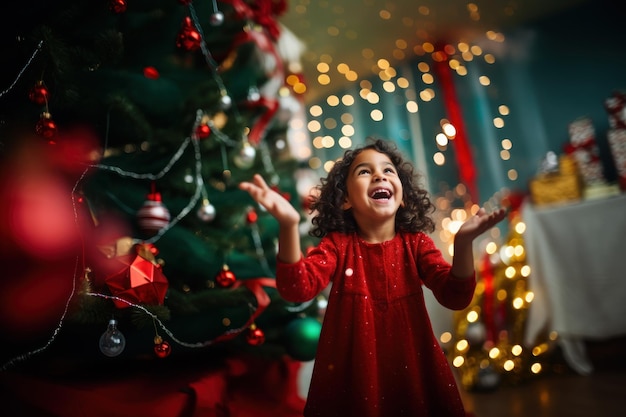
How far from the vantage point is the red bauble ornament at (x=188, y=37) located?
0.83 metres

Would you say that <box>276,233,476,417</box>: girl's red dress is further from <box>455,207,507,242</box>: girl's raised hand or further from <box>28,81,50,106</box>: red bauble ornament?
<box>28,81,50,106</box>: red bauble ornament

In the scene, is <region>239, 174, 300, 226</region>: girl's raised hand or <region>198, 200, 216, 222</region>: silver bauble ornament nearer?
<region>239, 174, 300, 226</region>: girl's raised hand

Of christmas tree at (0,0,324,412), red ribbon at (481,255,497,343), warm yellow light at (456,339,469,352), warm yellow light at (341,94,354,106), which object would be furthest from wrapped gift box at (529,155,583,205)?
christmas tree at (0,0,324,412)

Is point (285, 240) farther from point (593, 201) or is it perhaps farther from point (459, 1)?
point (593, 201)

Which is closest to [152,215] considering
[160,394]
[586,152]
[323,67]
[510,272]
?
[160,394]

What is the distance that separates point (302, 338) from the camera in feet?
2.81

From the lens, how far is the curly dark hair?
2.02 ft

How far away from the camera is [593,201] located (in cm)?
135

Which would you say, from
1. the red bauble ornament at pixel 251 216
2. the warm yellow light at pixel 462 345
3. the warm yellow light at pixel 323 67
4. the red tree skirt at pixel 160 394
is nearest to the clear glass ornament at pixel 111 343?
the red tree skirt at pixel 160 394

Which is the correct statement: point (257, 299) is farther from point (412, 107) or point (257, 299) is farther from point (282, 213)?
point (412, 107)

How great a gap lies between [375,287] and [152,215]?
50 cm

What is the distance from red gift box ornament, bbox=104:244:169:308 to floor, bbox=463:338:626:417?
764 millimetres

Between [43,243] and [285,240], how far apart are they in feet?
1.57

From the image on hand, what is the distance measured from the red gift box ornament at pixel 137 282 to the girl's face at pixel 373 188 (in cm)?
37
